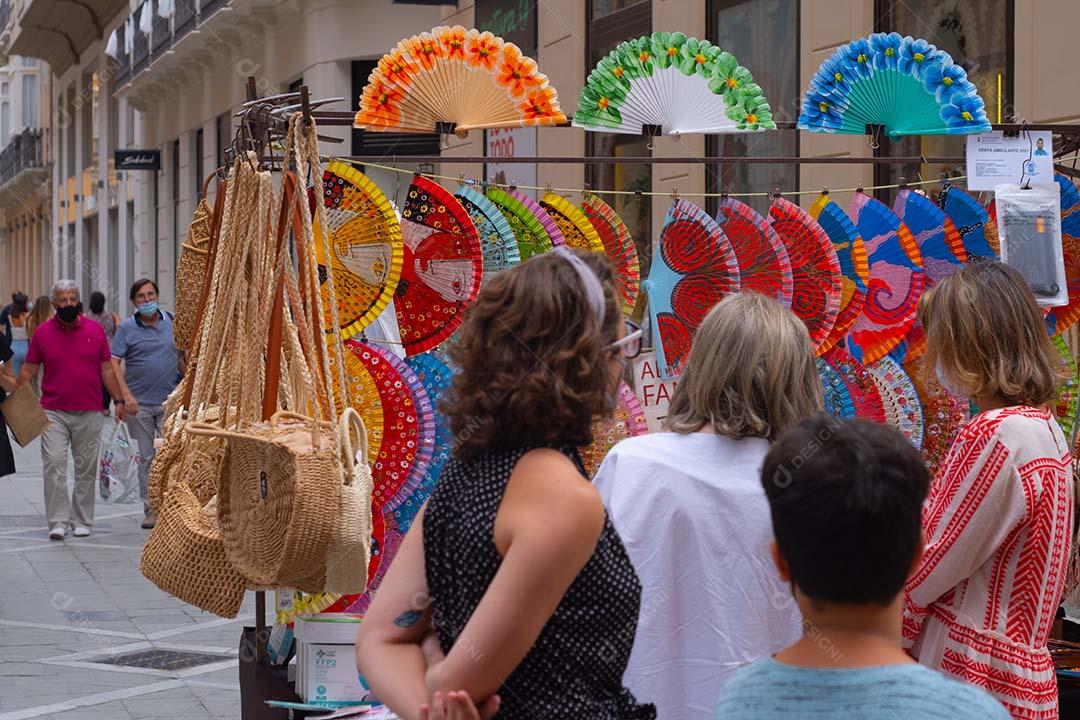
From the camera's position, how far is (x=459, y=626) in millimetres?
2293

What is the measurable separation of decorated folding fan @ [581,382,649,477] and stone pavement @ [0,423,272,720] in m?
2.32

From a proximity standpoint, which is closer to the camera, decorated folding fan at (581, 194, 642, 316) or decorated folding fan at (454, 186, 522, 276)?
decorated folding fan at (454, 186, 522, 276)

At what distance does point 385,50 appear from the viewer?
18891 millimetres

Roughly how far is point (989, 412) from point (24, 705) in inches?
181

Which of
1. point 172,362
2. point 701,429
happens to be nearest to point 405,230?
point 701,429

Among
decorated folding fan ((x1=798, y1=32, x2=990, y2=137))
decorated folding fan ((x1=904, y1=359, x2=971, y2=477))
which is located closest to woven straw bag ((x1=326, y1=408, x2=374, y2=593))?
decorated folding fan ((x1=904, y1=359, x2=971, y2=477))

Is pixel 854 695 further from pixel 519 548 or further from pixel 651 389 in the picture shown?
pixel 651 389

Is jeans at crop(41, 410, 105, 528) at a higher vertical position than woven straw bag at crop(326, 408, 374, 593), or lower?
lower

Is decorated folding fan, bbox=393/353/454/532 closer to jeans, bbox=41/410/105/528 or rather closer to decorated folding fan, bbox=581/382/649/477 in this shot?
decorated folding fan, bbox=581/382/649/477

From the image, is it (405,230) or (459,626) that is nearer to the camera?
(459,626)

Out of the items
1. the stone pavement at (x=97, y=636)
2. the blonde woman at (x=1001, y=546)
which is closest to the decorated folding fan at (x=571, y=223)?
the blonde woman at (x=1001, y=546)

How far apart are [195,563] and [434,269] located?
5.16 feet

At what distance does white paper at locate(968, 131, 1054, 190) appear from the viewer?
18.6 feet

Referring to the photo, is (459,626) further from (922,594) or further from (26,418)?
(26,418)
